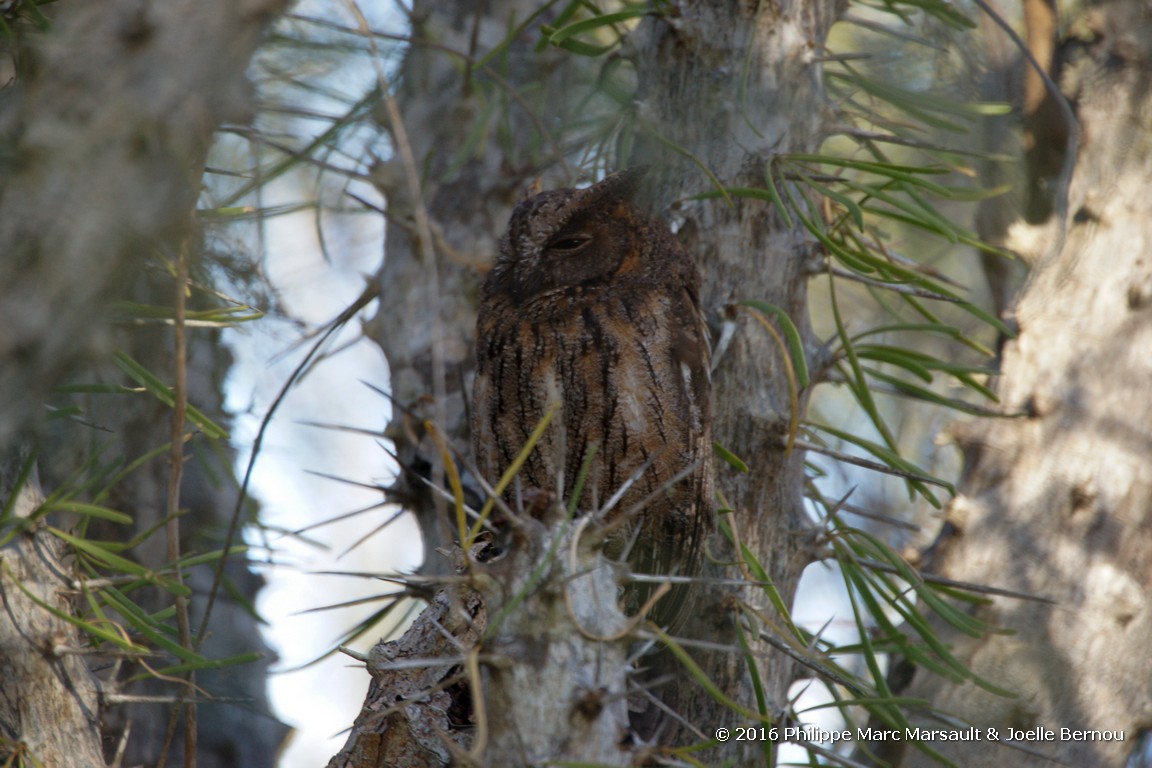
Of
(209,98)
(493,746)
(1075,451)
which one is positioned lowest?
(493,746)

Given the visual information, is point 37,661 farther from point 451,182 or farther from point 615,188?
point 451,182

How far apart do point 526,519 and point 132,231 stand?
0.55m

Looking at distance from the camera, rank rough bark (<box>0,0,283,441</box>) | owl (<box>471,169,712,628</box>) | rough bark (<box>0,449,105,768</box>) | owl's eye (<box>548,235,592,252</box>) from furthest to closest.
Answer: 1. owl's eye (<box>548,235,592,252</box>)
2. owl (<box>471,169,712,628</box>)
3. rough bark (<box>0,449,105,768</box>)
4. rough bark (<box>0,0,283,441</box>)

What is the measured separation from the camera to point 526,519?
112cm

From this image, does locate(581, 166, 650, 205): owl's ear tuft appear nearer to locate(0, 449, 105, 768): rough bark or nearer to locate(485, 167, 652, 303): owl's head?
locate(485, 167, 652, 303): owl's head

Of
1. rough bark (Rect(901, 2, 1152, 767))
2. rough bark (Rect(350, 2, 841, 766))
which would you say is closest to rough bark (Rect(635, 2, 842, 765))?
rough bark (Rect(350, 2, 841, 766))

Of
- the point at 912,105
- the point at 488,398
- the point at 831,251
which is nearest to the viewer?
the point at 831,251

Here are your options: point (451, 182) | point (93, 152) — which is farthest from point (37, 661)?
point (451, 182)

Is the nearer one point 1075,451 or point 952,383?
point 1075,451

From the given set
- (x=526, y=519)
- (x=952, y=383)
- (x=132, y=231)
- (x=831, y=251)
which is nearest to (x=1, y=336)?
(x=132, y=231)

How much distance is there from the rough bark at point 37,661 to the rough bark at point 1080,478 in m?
2.03

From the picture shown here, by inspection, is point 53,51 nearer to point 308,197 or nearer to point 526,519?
point 526,519

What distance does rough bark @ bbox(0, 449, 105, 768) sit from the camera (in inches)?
58.2

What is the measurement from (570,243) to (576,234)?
0.08 feet
